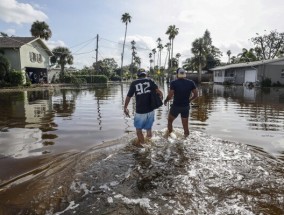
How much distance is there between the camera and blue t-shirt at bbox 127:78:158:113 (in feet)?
20.4

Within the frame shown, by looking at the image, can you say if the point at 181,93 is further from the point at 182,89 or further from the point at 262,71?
the point at 262,71

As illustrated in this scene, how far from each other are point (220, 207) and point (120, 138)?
4.36m

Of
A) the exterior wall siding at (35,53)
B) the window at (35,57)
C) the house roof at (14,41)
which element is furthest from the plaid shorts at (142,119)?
the window at (35,57)

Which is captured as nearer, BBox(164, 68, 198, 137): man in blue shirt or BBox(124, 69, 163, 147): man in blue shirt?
BBox(124, 69, 163, 147): man in blue shirt

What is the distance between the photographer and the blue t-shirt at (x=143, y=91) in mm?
6219

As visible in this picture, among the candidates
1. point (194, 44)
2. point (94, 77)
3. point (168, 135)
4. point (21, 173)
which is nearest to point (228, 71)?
point (194, 44)

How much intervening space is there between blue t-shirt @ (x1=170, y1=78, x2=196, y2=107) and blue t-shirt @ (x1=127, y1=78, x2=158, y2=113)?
0.91 metres

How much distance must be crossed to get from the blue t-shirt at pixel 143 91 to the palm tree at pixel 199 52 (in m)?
54.1

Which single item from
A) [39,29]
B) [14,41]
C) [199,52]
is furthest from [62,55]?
→ [199,52]

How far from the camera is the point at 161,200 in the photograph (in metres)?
3.76

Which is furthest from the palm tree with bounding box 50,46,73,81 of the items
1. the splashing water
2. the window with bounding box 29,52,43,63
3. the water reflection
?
the splashing water

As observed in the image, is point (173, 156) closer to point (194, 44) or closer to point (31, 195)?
point (31, 195)

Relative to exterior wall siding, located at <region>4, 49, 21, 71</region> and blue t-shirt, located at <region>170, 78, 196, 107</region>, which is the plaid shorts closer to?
blue t-shirt, located at <region>170, 78, 196, 107</region>

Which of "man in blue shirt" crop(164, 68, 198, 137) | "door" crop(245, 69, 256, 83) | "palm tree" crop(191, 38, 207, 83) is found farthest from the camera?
"palm tree" crop(191, 38, 207, 83)
